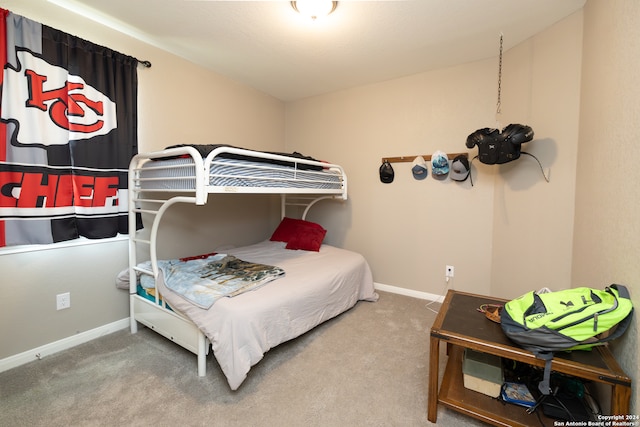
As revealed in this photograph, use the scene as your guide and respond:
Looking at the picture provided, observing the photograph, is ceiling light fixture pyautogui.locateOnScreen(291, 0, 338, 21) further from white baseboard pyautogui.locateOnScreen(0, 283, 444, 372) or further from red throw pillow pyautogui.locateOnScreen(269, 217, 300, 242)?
white baseboard pyautogui.locateOnScreen(0, 283, 444, 372)

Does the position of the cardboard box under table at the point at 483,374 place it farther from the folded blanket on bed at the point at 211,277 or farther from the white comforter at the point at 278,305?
the folded blanket on bed at the point at 211,277

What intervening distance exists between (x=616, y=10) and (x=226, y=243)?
336 cm

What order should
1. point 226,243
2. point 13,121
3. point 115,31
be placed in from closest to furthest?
1. point 13,121
2. point 115,31
3. point 226,243

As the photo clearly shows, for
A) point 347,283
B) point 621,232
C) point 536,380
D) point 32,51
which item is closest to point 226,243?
point 347,283

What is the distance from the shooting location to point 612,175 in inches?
50.9

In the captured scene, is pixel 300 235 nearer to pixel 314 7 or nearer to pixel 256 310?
pixel 256 310

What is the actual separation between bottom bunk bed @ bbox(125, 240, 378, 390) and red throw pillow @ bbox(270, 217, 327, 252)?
0.23m

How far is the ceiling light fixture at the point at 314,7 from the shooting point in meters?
1.73

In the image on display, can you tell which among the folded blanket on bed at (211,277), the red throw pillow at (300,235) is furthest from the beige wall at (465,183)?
the folded blanket on bed at (211,277)

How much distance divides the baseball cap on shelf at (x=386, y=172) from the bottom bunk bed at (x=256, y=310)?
3.20ft

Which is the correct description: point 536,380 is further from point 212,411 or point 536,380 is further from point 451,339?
point 212,411

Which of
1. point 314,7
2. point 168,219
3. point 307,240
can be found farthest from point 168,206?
point 314,7

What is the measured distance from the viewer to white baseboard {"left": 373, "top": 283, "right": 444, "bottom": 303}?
9.33 ft

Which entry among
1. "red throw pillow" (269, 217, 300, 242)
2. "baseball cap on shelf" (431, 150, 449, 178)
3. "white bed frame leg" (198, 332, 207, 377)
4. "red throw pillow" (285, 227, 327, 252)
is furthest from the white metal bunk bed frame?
"baseball cap on shelf" (431, 150, 449, 178)
